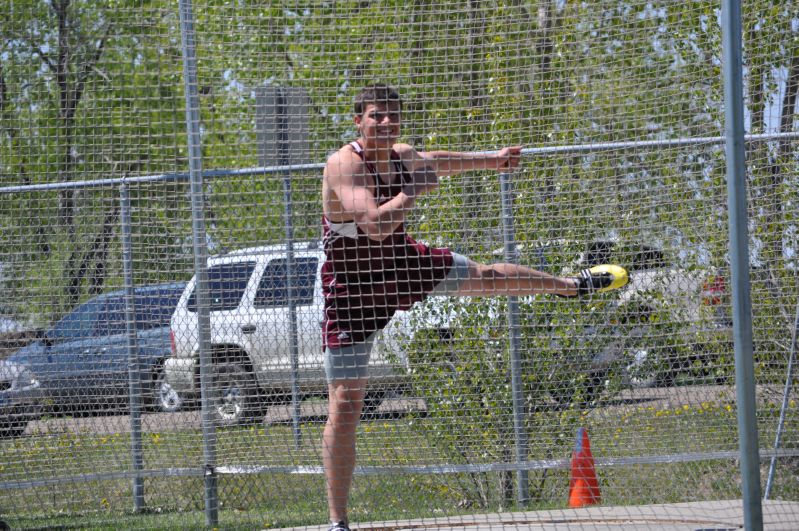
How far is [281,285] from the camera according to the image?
207 inches

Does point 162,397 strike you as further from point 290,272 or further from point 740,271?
point 740,271

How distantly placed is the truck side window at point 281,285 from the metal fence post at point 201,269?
1.14 ft

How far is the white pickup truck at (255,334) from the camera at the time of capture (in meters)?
5.12

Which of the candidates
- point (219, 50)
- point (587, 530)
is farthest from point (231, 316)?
point (587, 530)

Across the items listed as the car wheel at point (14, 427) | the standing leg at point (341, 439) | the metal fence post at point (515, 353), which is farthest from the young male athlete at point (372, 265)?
the car wheel at point (14, 427)

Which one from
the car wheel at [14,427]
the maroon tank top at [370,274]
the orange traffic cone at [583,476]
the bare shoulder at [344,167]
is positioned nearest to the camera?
the bare shoulder at [344,167]

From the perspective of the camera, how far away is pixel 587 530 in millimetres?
4414

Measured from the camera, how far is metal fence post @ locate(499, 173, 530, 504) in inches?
202

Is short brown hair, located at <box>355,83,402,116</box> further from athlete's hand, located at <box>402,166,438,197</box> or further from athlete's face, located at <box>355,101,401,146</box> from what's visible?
athlete's hand, located at <box>402,166,438,197</box>

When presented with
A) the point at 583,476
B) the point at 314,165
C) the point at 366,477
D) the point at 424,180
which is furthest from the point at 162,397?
the point at 583,476

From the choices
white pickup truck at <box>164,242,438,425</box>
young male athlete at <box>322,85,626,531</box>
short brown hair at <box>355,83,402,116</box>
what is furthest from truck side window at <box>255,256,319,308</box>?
short brown hair at <box>355,83,402,116</box>

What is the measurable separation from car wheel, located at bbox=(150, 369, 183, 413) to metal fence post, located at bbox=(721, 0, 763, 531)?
3.21m

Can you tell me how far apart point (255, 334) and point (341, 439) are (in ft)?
4.40

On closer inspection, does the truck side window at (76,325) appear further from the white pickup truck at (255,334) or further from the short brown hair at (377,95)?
the short brown hair at (377,95)
